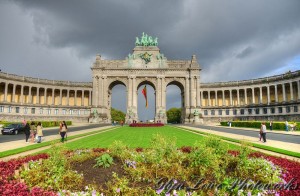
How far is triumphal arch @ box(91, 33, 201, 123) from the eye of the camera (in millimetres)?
98125

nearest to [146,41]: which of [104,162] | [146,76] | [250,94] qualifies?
[146,76]

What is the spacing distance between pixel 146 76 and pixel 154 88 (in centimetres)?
644

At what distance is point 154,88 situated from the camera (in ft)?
335

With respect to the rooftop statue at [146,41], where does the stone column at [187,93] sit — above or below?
below

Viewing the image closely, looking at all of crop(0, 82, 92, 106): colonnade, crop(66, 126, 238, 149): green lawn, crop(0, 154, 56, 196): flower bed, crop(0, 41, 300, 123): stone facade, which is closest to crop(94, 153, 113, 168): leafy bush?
crop(0, 154, 56, 196): flower bed

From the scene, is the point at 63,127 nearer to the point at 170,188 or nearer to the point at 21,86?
the point at 170,188

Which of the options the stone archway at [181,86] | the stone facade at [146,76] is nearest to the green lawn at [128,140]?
the stone facade at [146,76]

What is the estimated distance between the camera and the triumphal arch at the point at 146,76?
98.1 m

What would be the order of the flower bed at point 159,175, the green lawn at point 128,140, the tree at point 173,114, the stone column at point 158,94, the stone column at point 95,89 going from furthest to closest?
1. the tree at point 173,114
2. the stone column at point 158,94
3. the stone column at point 95,89
4. the green lawn at point 128,140
5. the flower bed at point 159,175

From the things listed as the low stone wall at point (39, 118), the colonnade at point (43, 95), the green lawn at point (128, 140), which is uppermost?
the colonnade at point (43, 95)

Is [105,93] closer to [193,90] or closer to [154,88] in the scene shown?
[154,88]

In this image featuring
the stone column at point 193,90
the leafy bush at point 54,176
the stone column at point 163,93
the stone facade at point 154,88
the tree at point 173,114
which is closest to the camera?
the leafy bush at point 54,176

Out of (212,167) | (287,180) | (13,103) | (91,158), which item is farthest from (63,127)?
(13,103)

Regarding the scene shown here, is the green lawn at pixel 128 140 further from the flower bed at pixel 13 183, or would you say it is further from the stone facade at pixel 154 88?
the stone facade at pixel 154 88
